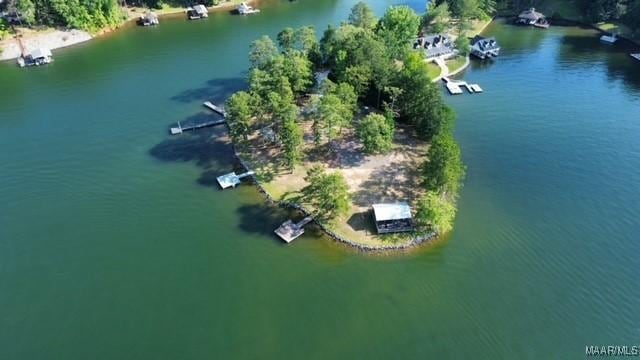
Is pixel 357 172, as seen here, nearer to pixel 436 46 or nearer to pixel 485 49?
pixel 436 46

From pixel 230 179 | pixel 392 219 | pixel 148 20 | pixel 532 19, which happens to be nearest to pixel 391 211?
Answer: pixel 392 219

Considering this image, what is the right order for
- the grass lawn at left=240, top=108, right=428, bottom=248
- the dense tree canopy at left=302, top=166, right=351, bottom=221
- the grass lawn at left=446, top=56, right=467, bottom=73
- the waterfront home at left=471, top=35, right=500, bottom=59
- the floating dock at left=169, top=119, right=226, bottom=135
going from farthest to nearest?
1. the waterfront home at left=471, top=35, right=500, bottom=59
2. the grass lawn at left=446, top=56, right=467, bottom=73
3. the floating dock at left=169, top=119, right=226, bottom=135
4. the grass lawn at left=240, top=108, right=428, bottom=248
5. the dense tree canopy at left=302, top=166, right=351, bottom=221

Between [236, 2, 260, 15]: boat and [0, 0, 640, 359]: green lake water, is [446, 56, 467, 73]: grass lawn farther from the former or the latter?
[236, 2, 260, 15]: boat

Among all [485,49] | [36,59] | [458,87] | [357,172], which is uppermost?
[36,59]

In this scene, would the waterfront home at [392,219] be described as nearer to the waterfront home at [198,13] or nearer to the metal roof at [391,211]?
the metal roof at [391,211]

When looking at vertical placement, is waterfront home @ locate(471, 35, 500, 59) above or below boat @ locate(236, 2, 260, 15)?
below

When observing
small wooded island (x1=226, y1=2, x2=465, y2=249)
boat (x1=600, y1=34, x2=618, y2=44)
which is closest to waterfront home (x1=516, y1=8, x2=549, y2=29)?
boat (x1=600, y1=34, x2=618, y2=44)

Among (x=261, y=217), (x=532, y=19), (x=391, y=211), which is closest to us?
(x=391, y=211)

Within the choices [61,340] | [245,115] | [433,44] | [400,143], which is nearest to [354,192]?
[400,143]
